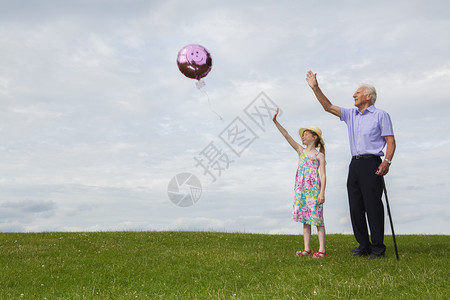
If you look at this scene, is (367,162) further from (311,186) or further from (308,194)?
(308,194)

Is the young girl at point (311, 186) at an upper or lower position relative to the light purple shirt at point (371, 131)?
lower

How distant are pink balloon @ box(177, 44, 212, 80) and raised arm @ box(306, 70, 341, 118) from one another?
274 cm

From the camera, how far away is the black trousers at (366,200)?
989cm

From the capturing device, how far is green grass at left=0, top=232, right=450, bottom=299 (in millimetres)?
7141

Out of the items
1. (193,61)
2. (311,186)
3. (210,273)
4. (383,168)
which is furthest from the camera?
(193,61)

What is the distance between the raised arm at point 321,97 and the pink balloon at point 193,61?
8.99ft

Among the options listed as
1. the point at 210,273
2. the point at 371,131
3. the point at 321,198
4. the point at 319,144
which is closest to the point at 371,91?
the point at 371,131

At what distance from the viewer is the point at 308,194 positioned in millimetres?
10281

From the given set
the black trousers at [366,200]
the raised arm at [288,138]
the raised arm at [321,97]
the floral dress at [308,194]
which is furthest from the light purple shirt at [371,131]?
the raised arm at [288,138]

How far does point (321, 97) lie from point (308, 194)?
239cm

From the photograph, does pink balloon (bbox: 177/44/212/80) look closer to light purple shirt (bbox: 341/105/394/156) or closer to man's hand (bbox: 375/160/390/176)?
light purple shirt (bbox: 341/105/394/156)

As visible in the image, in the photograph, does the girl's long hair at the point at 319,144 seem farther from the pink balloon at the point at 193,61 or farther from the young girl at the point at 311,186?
the pink balloon at the point at 193,61

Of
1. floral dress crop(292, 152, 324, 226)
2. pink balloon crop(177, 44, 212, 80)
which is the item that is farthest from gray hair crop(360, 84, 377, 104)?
pink balloon crop(177, 44, 212, 80)

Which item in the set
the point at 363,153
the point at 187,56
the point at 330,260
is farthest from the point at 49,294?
the point at 363,153
